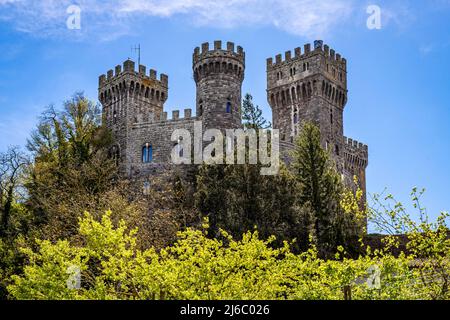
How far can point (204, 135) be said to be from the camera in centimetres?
4269

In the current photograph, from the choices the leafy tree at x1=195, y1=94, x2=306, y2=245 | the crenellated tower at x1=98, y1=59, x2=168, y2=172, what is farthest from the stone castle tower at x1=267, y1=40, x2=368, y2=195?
the leafy tree at x1=195, y1=94, x2=306, y2=245

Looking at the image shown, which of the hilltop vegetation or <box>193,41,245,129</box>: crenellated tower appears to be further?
<box>193,41,245,129</box>: crenellated tower

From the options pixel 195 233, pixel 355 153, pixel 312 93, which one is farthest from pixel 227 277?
pixel 355 153

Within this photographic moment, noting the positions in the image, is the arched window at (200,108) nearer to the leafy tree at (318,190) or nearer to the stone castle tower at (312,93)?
the stone castle tower at (312,93)

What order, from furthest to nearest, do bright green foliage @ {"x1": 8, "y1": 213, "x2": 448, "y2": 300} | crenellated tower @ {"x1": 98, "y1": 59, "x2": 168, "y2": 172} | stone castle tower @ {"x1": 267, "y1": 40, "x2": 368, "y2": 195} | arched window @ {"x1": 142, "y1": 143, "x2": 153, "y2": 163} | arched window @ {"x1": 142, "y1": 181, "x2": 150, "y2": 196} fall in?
stone castle tower @ {"x1": 267, "y1": 40, "x2": 368, "y2": 195} → crenellated tower @ {"x1": 98, "y1": 59, "x2": 168, "y2": 172} → arched window @ {"x1": 142, "y1": 143, "x2": 153, "y2": 163} → arched window @ {"x1": 142, "y1": 181, "x2": 150, "y2": 196} → bright green foliage @ {"x1": 8, "y1": 213, "x2": 448, "y2": 300}

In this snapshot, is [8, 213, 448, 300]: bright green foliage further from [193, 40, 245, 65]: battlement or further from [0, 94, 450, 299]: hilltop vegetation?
[193, 40, 245, 65]: battlement

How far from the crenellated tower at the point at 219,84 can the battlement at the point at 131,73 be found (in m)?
5.47

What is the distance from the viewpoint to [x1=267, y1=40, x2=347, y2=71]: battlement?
51.5 m

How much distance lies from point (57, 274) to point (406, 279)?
30.0 ft

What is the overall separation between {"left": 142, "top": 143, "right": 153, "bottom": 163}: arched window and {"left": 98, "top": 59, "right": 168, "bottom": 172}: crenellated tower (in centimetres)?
115

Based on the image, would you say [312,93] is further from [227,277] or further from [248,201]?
[227,277]

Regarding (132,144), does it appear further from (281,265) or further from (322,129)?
(281,265)

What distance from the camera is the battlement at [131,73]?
4781cm
